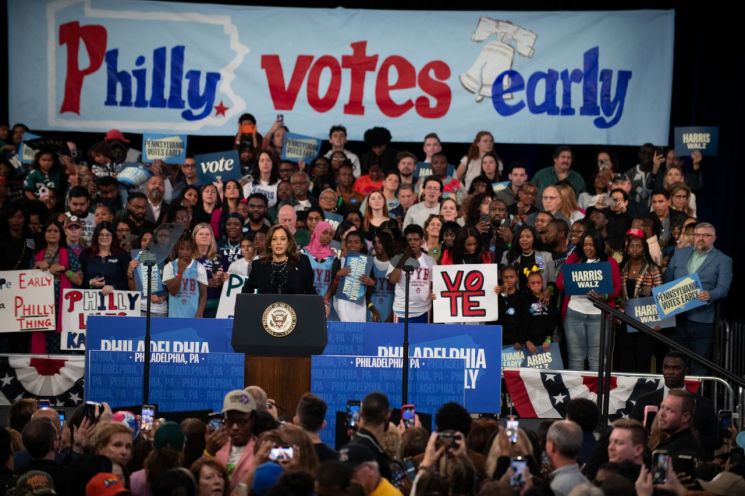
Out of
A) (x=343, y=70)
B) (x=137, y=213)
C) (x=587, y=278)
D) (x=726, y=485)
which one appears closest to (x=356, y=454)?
(x=726, y=485)

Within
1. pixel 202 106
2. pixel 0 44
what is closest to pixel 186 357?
pixel 202 106

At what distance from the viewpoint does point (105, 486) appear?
644cm

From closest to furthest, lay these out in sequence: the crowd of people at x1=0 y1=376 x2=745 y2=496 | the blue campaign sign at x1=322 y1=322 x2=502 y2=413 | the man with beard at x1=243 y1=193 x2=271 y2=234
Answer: the crowd of people at x1=0 y1=376 x2=745 y2=496 < the blue campaign sign at x1=322 y1=322 x2=502 y2=413 < the man with beard at x1=243 y1=193 x2=271 y2=234

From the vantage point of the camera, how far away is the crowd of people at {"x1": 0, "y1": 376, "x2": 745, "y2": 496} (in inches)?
245

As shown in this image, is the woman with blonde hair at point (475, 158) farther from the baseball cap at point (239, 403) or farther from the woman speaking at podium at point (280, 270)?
the baseball cap at point (239, 403)

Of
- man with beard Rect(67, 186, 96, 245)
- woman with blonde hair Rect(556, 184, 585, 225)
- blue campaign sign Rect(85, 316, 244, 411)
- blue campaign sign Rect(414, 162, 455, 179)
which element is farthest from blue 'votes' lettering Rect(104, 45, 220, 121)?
blue campaign sign Rect(85, 316, 244, 411)

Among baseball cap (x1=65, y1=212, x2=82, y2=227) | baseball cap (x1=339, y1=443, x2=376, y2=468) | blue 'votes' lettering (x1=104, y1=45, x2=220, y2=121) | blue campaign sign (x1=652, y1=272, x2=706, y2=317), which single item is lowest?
baseball cap (x1=339, y1=443, x2=376, y2=468)

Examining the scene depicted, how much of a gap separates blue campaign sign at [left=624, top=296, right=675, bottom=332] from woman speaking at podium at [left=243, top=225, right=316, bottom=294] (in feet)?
10.7

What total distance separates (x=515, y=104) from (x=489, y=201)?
3417mm

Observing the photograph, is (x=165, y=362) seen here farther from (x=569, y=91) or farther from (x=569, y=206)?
(x=569, y=91)

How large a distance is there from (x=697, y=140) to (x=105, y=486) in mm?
10586

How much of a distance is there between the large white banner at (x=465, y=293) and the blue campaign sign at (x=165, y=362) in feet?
8.19

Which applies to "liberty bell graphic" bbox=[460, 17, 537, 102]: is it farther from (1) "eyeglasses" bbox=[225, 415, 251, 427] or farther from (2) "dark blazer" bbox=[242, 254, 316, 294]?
(1) "eyeglasses" bbox=[225, 415, 251, 427]

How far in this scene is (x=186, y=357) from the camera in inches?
432
